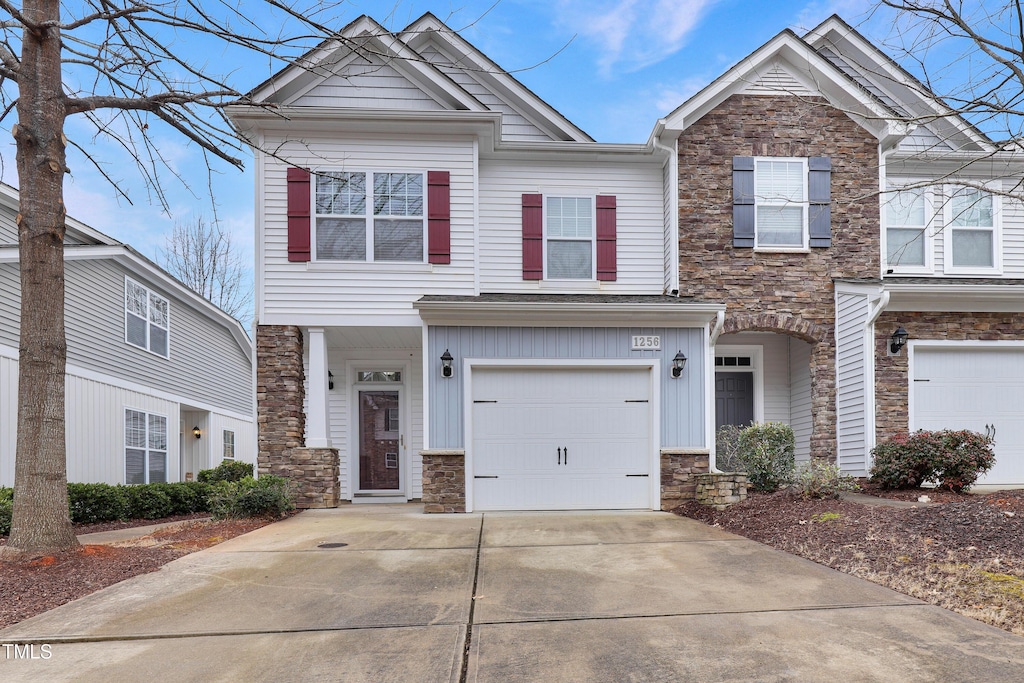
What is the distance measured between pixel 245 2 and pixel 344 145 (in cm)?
447

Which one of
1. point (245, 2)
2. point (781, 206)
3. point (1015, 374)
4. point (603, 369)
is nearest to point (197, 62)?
point (245, 2)

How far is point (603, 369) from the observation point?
9.60 metres

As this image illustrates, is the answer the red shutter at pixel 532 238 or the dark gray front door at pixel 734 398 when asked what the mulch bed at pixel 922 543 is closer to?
the dark gray front door at pixel 734 398

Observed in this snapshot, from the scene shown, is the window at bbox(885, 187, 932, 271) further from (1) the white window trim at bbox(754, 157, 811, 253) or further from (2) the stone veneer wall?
(2) the stone veneer wall

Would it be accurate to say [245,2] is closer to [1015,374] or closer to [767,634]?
[767,634]

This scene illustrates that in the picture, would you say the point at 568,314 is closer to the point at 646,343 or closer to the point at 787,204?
the point at 646,343

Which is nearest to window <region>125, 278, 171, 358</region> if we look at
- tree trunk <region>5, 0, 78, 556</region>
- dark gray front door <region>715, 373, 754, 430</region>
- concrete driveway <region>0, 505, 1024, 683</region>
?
tree trunk <region>5, 0, 78, 556</region>

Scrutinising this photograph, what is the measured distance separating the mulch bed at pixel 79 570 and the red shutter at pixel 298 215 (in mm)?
4290

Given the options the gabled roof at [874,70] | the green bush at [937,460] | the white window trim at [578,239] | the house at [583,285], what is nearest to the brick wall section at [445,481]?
the house at [583,285]

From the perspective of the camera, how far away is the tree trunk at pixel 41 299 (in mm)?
5938

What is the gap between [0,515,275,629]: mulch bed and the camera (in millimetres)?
4781

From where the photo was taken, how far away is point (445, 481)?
920 cm

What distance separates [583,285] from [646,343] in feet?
6.33

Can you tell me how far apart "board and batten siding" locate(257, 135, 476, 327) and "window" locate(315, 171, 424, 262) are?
0.15 m
